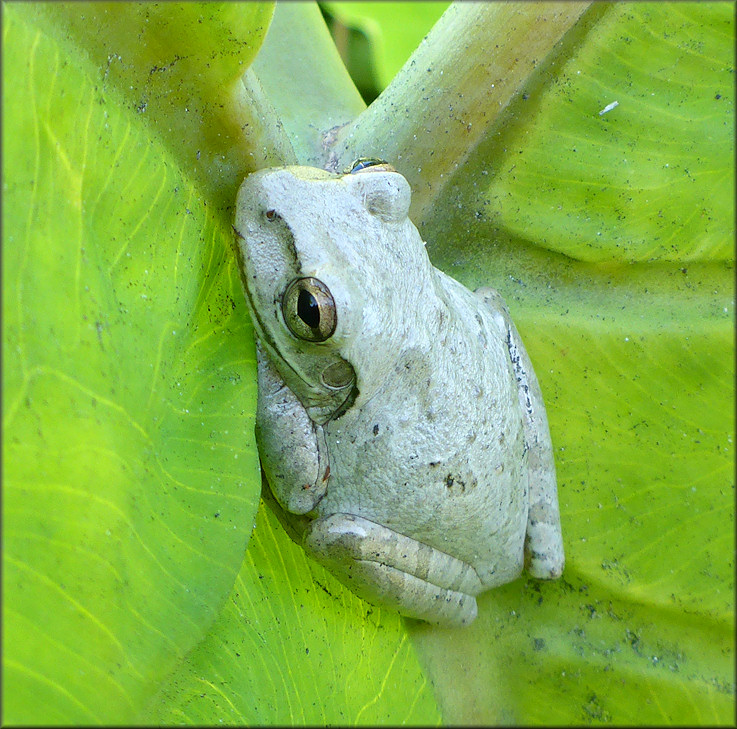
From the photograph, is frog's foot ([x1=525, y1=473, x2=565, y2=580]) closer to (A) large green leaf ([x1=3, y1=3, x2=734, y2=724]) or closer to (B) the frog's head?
(A) large green leaf ([x1=3, y1=3, x2=734, y2=724])

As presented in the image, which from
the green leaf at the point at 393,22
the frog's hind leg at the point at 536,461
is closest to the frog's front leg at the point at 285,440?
the frog's hind leg at the point at 536,461

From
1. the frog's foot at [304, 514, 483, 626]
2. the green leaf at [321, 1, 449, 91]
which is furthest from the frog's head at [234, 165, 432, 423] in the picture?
the green leaf at [321, 1, 449, 91]

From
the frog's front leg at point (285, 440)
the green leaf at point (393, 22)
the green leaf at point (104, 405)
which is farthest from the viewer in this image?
the green leaf at point (393, 22)

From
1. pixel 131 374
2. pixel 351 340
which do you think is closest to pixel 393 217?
pixel 351 340

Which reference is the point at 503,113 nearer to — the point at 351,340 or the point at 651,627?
the point at 351,340

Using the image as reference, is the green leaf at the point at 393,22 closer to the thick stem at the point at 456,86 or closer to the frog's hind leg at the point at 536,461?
the thick stem at the point at 456,86

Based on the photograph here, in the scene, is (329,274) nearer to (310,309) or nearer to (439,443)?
(310,309)
